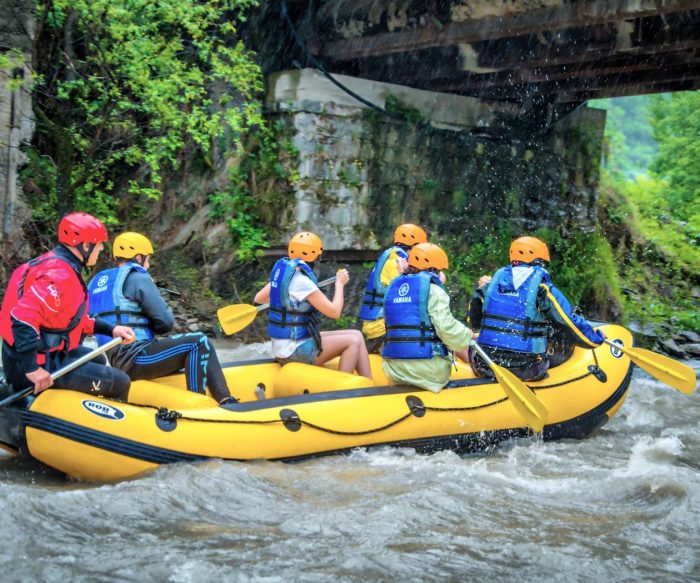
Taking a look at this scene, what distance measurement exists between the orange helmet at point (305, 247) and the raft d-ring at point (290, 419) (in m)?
1.23

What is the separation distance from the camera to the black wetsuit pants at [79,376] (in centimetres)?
518

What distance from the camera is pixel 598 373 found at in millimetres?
7520

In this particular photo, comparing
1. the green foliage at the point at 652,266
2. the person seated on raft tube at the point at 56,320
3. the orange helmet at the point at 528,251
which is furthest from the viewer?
the green foliage at the point at 652,266

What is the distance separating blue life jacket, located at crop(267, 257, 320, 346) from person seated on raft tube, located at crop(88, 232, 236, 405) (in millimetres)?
729

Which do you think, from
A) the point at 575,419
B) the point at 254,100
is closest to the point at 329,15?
the point at 254,100

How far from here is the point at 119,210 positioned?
1184 centimetres

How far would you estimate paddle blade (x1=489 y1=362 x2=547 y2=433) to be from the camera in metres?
6.58

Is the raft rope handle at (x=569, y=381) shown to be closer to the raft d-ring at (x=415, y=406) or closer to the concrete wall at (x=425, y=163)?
the raft d-ring at (x=415, y=406)

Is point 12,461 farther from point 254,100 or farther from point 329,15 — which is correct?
point 329,15

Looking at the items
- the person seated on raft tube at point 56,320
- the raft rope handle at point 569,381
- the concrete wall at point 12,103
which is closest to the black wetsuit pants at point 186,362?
the person seated on raft tube at point 56,320

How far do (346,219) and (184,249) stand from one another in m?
2.04

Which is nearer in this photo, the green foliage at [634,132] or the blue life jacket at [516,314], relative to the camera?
the blue life jacket at [516,314]

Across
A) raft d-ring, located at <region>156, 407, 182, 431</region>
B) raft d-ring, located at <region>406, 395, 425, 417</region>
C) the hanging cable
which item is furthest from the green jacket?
the hanging cable

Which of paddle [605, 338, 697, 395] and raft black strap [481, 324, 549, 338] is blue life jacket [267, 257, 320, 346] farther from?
paddle [605, 338, 697, 395]
